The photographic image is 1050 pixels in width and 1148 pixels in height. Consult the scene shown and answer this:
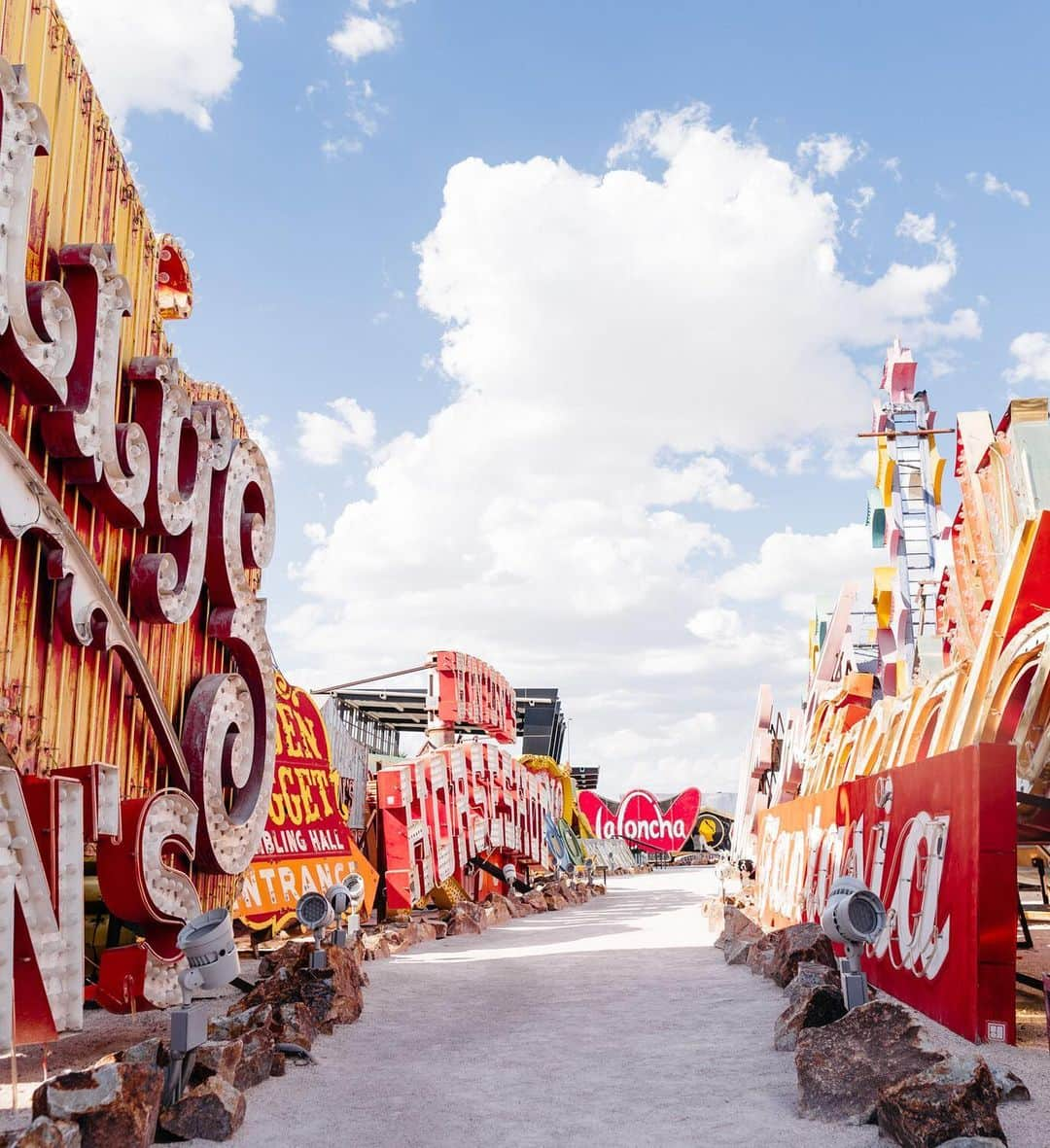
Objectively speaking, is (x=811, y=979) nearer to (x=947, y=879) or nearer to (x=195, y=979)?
(x=947, y=879)

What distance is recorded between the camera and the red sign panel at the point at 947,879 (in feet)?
21.6

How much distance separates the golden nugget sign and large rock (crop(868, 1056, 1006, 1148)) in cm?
433

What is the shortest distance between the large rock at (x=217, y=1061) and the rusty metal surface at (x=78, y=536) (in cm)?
197

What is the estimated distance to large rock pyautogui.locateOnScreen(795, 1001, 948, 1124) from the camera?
5.44 m

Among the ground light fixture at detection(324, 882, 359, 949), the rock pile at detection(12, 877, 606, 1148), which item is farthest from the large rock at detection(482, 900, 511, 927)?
the rock pile at detection(12, 877, 606, 1148)

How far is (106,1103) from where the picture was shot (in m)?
4.82

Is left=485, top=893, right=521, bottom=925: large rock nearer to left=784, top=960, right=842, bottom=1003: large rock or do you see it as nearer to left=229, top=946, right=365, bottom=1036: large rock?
left=229, top=946, right=365, bottom=1036: large rock

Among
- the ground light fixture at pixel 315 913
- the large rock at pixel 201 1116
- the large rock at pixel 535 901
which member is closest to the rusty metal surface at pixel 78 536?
the ground light fixture at pixel 315 913

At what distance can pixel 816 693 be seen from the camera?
27703 mm

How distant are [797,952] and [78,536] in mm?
6720

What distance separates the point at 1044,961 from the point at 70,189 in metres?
10.4

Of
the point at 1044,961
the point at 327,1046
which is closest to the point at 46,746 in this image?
the point at 327,1046

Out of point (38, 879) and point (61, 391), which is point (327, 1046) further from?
point (61, 391)

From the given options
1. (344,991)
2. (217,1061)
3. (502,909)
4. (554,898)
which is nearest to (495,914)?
(502,909)
